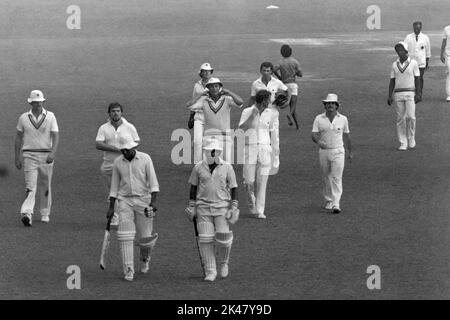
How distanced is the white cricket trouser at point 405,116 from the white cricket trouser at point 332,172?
5.45 m

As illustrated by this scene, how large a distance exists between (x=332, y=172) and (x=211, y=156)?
14.8 feet

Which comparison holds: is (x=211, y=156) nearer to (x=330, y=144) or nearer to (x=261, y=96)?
(x=261, y=96)

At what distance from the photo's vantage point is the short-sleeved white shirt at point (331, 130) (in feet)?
70.6

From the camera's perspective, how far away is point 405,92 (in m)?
26.8

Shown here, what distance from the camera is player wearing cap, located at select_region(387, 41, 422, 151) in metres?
26.6

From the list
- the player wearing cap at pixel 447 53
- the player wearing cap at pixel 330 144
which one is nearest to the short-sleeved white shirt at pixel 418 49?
the player wearing cap at pixel 447 53

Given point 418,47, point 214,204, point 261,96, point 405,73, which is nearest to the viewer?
point 214,204

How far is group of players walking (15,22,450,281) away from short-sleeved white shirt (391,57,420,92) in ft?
0.06

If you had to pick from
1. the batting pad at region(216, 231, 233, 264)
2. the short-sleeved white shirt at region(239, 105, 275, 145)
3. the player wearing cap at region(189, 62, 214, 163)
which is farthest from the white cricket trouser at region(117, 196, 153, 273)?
the player wearing cap at region(189, 62, 214, 163)

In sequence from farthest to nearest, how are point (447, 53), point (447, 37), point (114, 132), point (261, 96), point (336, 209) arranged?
point (447, 53), point (447, 37), point (336, 209), point (261, 96), point (114, 132)

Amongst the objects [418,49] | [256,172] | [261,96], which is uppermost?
[418,49]

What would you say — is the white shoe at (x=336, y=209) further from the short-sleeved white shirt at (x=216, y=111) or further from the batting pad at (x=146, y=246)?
the batting pad at (x=146, y=246)

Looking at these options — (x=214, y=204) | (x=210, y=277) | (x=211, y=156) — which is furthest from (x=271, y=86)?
(x=210, y=277)

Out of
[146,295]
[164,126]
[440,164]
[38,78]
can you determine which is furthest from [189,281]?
[38,78]
